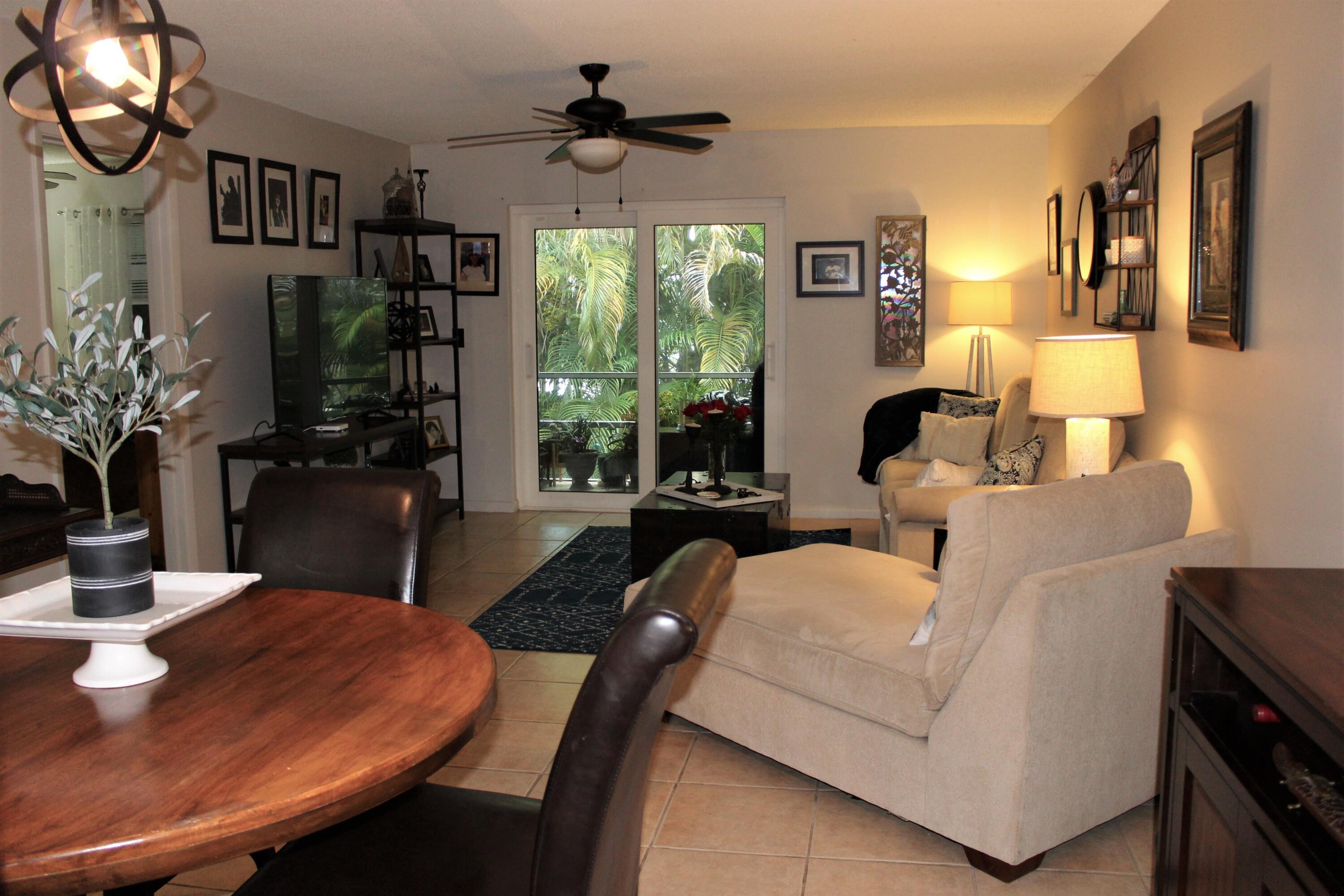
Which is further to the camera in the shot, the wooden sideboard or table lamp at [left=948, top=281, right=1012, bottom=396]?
table lamp at [left=948, top=281, right=1012, bottom=396]

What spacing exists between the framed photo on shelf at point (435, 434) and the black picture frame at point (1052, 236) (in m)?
3.85

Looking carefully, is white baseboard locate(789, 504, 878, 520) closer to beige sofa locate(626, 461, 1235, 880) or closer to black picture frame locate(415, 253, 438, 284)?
black picture frame locate(415, 253, 438, 284)

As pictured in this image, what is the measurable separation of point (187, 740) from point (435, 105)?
461cm

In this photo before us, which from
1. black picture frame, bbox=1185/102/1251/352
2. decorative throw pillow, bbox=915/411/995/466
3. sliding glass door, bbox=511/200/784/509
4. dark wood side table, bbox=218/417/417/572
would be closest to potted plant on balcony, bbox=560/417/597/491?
sliding glass door, bbox=511/200/784/509

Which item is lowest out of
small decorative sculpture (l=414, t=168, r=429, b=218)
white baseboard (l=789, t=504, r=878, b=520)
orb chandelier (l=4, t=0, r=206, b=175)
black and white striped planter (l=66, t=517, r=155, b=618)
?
white baseboard (l=789, t=504, r=878, b=520)

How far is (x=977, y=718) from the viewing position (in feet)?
7.38

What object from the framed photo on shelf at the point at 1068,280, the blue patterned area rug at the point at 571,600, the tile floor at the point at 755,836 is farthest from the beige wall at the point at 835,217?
the tile floor at the point at 755,836

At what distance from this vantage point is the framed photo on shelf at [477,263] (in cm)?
656

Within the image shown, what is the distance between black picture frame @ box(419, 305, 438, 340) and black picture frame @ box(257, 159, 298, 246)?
1132 millimetres

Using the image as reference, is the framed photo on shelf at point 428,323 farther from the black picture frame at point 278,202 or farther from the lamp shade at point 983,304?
the lamp shade at point 983,304

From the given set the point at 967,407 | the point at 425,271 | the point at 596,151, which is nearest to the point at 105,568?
the point at 596,151

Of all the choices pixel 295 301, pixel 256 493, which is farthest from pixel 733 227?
pixel 256 493

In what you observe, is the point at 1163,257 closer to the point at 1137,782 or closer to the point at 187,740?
the point at 1137,782

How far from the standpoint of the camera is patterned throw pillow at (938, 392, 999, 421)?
5.44 meters
